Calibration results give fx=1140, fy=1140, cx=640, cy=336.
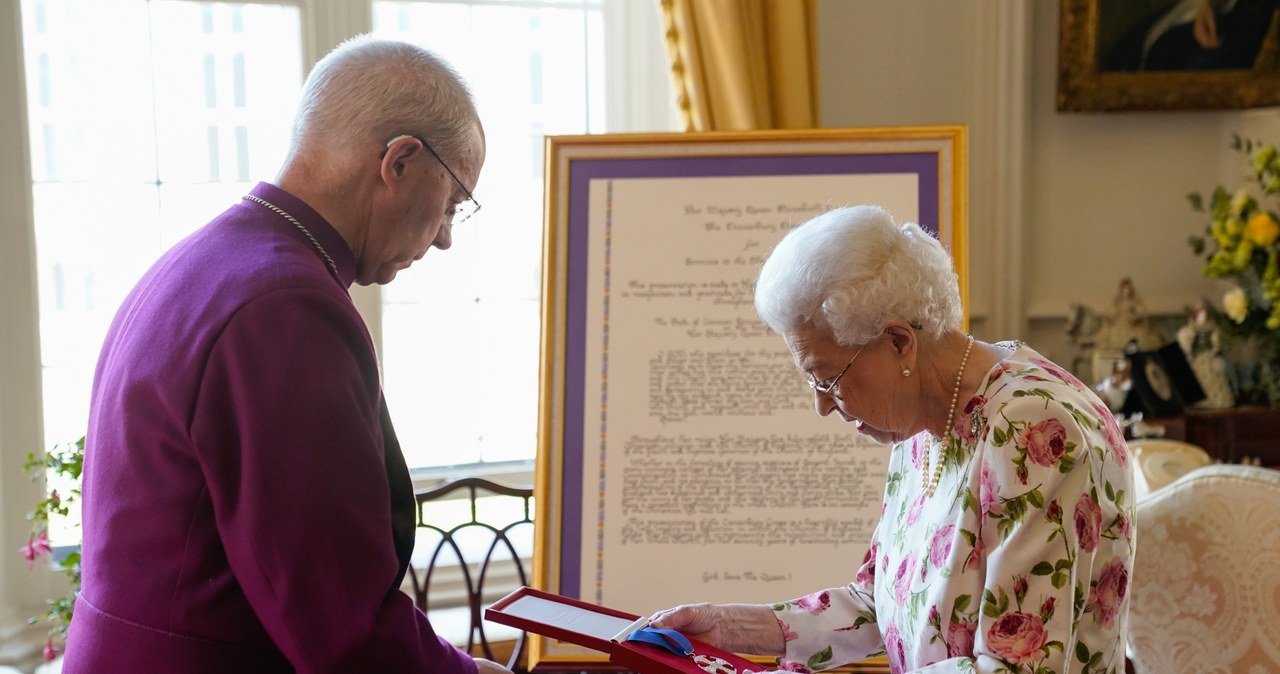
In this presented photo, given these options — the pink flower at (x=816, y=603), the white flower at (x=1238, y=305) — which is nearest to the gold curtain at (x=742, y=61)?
the white flower at (x=1238, y=305)

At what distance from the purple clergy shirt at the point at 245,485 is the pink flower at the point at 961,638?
63 centimetres

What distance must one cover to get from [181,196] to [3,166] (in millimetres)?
410

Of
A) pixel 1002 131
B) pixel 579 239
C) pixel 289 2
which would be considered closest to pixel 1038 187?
pixel 1002 131

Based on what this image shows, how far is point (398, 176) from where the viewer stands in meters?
1.41

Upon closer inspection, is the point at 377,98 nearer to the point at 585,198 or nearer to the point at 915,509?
the point at 915,509

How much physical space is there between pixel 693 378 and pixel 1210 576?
1026 millimetres

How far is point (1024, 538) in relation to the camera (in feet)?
4.44

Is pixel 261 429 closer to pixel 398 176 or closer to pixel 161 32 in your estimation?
pixel 398 176

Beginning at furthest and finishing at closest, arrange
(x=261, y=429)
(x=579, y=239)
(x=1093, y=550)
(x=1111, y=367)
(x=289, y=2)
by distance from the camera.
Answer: (x=1111, y=367) < (x=289, y=2) < (x=579, y=239) < (x=1093, y=550) < (x=261, y=429)

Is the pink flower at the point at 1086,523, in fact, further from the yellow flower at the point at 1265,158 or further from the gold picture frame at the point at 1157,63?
the gold picture frame at the point at 1157,63

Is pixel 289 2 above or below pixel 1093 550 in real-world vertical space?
above

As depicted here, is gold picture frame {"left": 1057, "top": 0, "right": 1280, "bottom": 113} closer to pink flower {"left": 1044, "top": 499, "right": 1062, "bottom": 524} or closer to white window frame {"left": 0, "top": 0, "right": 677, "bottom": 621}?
white window frame {"left": 0, "top": 0, "right": 677, "bottom": 621}

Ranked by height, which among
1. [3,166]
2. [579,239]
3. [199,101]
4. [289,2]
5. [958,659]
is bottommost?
[958,659]

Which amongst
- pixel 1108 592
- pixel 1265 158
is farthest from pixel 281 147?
pixel 1265 158
